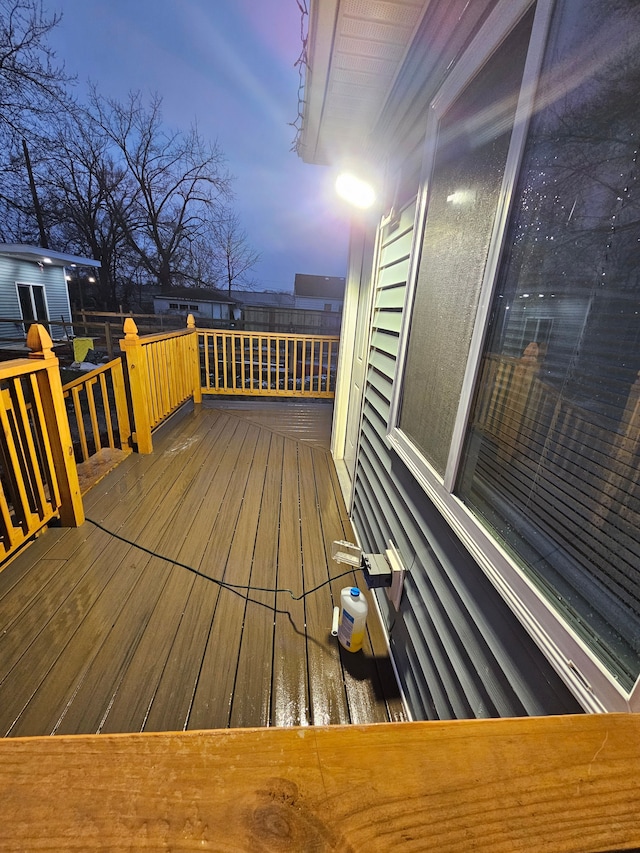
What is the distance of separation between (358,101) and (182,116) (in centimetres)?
2064

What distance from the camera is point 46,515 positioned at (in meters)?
2.22

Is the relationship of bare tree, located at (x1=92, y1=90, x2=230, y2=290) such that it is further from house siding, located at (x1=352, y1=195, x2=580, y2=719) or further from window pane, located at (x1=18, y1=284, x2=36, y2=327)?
house siding, located at (x1=352, y1=195, x2=580, y2=719)

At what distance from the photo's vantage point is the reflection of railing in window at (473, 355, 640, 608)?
0.63 meters

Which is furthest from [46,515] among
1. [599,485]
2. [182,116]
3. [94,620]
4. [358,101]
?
[182,116]

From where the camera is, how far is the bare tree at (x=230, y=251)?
18.9 metres

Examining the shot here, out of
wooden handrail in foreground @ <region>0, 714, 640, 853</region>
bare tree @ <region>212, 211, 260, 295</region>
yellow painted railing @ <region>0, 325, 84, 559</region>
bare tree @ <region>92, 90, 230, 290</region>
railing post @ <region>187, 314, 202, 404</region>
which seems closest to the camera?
wooden handrail in foreground @ <region>0, 714, 640, 853</region>

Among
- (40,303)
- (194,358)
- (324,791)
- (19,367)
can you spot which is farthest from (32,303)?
(324,791)

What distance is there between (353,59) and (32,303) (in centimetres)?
1371

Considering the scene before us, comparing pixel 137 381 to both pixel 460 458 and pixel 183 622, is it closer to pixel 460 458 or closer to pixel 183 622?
pixel 183 622

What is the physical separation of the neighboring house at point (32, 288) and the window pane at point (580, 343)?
11.4 m

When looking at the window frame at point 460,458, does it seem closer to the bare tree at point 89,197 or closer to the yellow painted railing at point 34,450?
the yellow painted railing at point 34,450

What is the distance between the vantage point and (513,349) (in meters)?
0.97

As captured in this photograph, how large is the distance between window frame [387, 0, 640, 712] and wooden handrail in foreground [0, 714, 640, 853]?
26 centimetres

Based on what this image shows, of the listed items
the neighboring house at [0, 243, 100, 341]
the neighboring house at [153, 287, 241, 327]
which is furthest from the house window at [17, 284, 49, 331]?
the neighboring house at [153, 287, 241, 327]
